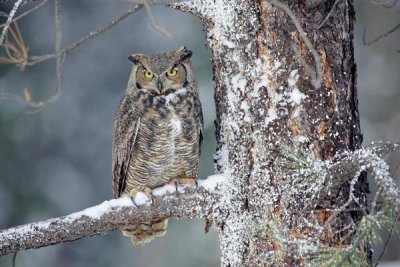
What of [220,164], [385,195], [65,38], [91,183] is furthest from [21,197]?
[385,195]

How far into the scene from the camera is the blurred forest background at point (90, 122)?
10.8 m

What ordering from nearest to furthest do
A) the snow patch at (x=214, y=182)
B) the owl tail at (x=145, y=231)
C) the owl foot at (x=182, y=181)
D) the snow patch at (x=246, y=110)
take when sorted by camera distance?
the snow patch at (x=246, y=110) → the snow patch at (x=214, y=182) → the owl foot at (x=182, y=181) → the owl tail at (x=145, y=231)

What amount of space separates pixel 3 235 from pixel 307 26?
1.40 m

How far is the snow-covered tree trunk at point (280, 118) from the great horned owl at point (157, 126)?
0.82 m

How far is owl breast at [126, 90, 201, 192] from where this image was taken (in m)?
4.10

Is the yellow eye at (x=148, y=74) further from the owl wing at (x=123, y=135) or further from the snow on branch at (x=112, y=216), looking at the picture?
the snow on branch at (x=112, y=216)

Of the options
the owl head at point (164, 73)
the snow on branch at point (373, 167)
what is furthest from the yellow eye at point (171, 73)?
the snow on branch at point (373, 167)

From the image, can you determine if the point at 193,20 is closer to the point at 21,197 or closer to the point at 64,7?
the point at 64,7

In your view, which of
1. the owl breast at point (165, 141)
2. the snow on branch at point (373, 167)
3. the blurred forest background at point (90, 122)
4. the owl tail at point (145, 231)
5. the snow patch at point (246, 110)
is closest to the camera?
the snow on branch at point (373, 167)

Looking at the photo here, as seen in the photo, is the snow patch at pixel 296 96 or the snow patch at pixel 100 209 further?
the snow patch at pixel 100 209

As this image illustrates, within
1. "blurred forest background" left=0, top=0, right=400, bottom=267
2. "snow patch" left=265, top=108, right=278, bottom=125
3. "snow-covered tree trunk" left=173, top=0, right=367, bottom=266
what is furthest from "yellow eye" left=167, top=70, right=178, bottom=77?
"blurred forest background" left=0, top=0, right=400, bottom=267

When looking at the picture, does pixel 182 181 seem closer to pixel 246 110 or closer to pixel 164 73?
pixel 164 73

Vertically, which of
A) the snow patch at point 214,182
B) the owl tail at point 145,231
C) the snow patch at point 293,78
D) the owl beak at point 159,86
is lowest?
the owl tail at point 145,231

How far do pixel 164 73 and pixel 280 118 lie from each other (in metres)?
1.14
